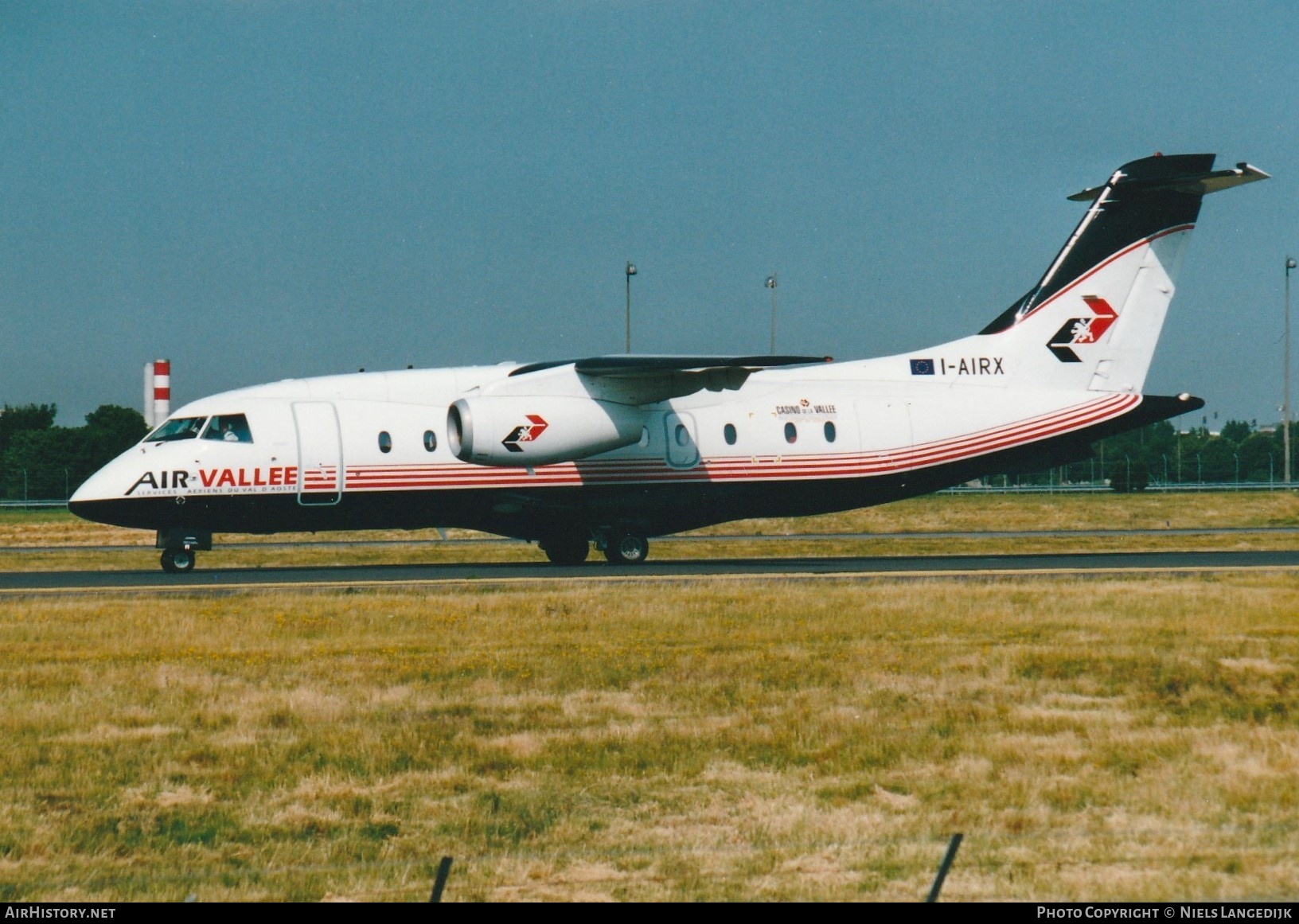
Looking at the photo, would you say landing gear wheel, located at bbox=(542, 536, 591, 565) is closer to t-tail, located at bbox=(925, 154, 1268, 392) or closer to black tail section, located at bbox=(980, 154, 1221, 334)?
t-tail, located at bbox=(925, 154, 1268, 392)

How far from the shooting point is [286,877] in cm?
836

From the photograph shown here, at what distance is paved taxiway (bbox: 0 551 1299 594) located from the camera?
26438 millimetres

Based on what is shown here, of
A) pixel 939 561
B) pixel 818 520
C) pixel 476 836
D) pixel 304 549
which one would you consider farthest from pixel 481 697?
pixel 818 520

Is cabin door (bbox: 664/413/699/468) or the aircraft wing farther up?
the aircraft wing

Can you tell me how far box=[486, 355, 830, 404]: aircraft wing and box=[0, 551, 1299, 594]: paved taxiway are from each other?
3.76 metres

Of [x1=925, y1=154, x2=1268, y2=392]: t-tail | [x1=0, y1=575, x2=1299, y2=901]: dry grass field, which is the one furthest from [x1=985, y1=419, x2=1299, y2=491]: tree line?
[x1=0, y1=575, x2=1299, y2=901]: dry grass field

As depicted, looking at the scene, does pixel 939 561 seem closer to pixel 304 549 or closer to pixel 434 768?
pixel 304 549

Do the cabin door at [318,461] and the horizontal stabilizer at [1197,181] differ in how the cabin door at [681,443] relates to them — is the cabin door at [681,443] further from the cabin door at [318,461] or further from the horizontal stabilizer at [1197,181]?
the horizontal stabilizer at [1197,181]

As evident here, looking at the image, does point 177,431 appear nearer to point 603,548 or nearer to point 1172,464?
point 603,548

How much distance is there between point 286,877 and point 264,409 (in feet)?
70.1

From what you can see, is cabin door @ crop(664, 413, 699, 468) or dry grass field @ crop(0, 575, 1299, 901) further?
cabin door @ crop(664, 413, 699, 468)

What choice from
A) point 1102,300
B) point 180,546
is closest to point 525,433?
point 180,546

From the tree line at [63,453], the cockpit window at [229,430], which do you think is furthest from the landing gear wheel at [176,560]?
the tree line at [63,453]

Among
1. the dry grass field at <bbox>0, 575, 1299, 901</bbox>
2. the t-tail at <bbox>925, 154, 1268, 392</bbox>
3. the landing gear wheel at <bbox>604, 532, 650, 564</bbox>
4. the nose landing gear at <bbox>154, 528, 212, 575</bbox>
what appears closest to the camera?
the dry grass field at <bbox>0, 575, 1299, 901</bbox>
